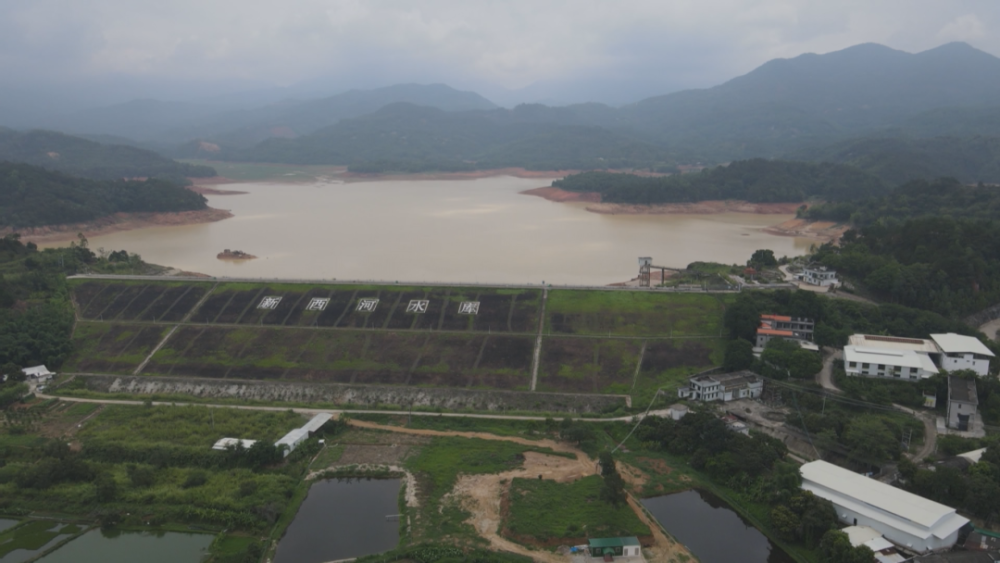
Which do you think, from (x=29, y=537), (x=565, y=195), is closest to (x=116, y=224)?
(x=565, y=195)

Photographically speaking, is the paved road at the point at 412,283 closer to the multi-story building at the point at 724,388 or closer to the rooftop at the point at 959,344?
the multi-story building at the point at 724,388

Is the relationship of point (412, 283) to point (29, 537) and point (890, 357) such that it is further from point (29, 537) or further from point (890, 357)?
point (890, 357)

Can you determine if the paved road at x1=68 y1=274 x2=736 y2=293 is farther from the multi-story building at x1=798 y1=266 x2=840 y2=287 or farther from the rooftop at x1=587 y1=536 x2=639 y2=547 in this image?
the rooftop at x1=587 y1=536 x2=639 y2=547

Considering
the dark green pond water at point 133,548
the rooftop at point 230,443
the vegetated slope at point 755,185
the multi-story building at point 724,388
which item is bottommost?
the dark green pond water at point 133,548

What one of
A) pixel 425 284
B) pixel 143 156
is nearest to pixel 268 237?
pixel 425 284

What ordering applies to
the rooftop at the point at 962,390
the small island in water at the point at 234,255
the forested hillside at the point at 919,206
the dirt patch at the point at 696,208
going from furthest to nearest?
the dirt patch at the point at 696,208
the forested hillside at the point at 919,206
the small island in water at the point at 234,255
the rooftop at the point at 962,390

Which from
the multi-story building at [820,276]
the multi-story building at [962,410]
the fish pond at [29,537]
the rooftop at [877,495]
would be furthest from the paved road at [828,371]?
the fish pond at [29,537]
